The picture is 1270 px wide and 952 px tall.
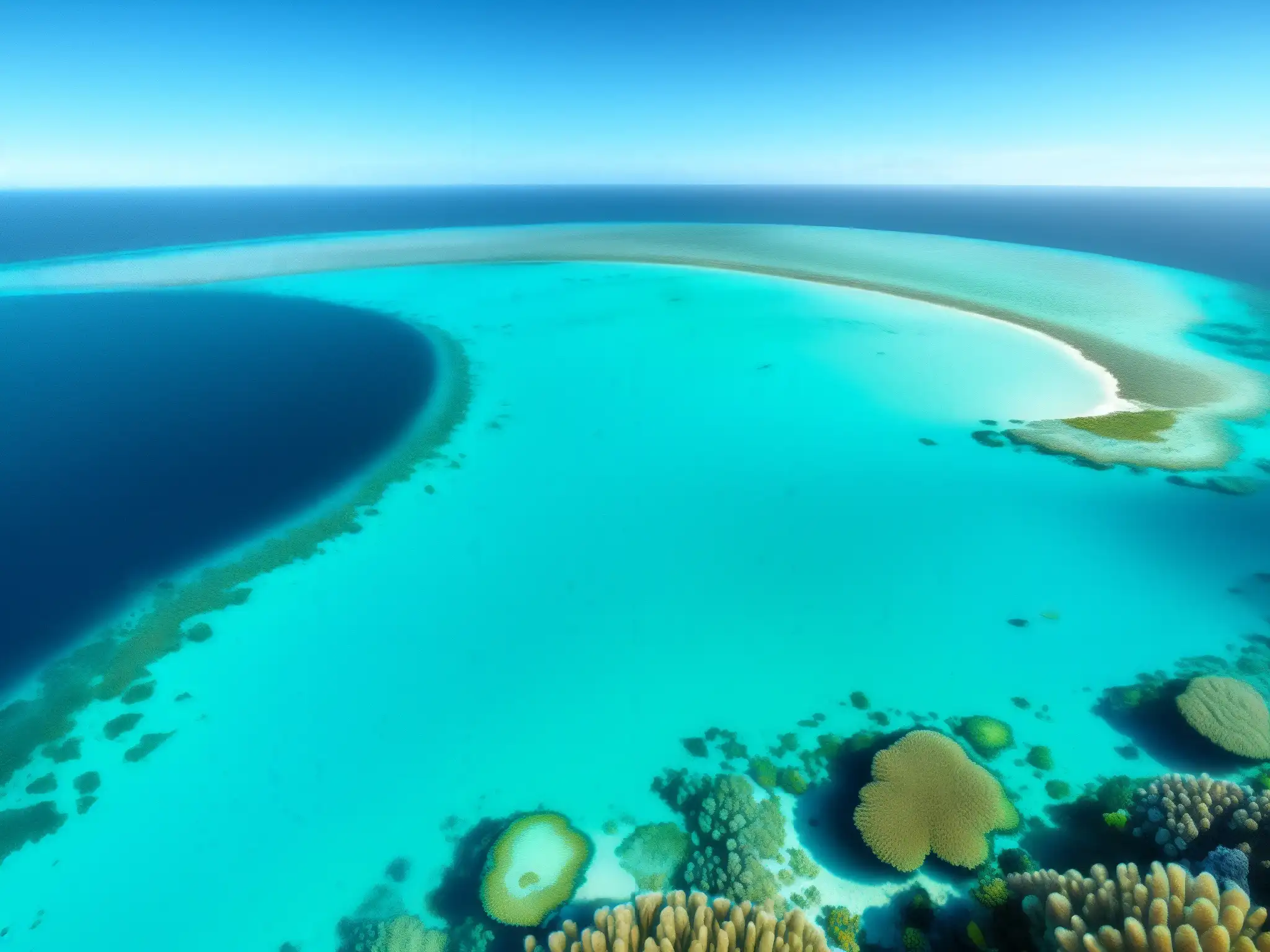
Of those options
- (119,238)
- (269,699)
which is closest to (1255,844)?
(269,699)

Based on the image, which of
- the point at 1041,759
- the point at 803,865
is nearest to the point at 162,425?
the point at 803,865

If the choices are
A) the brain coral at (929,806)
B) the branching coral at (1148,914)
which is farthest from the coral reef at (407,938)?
the branching coral at (1148,914)

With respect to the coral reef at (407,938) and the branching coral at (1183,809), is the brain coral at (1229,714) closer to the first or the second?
the branching coral at (1183,809)

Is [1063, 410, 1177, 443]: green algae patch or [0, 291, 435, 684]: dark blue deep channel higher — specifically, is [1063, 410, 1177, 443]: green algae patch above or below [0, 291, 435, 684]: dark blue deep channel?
above

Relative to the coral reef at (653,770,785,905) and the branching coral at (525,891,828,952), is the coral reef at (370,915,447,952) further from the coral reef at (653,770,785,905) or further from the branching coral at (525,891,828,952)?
the coral reef at (653,770,785,905)

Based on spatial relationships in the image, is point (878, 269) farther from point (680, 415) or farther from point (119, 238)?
point (119, 238)

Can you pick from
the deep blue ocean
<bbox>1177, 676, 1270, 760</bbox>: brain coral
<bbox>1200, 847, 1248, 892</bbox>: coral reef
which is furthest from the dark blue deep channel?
<bbox>1177, 676, 1270, 760</bbox>: brain coral
